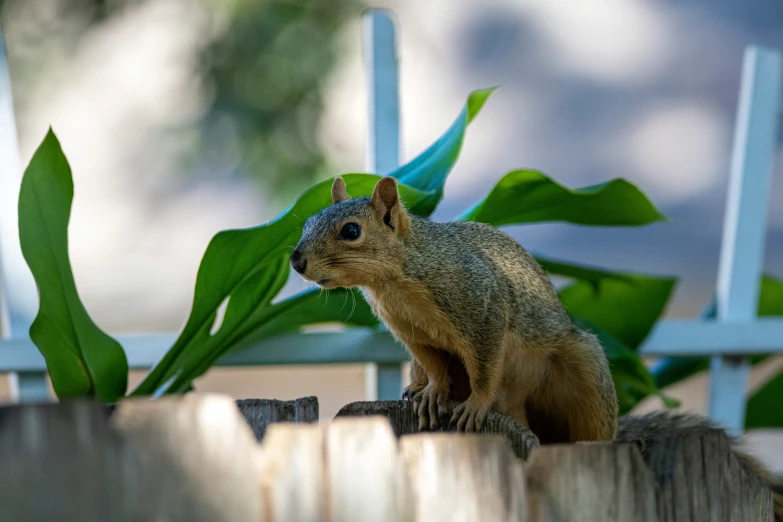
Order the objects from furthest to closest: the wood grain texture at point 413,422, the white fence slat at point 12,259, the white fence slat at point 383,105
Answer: the white fence slat at point 383,105, the white fence slat at point 12,259, the wood grain texture at point 413,422

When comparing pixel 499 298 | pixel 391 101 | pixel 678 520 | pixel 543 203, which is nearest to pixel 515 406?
pixel 499 298

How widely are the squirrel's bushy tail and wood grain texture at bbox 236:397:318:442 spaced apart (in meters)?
0.65

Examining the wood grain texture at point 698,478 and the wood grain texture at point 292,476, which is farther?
the wood grain texture at point 698,478

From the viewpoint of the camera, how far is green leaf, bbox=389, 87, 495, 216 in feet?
5.59

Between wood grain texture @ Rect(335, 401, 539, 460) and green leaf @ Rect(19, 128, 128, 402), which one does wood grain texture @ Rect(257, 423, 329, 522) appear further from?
green leaf @ Rect(19, 128, 128, 402)

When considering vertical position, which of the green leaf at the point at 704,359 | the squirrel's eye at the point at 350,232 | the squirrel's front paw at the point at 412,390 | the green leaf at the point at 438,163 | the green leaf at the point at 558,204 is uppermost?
the green leaf at the point at 438,163

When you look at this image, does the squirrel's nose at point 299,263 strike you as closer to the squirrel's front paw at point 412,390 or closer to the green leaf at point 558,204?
the squirrel's front paw at point 412,390

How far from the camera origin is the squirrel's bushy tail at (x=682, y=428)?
152cm

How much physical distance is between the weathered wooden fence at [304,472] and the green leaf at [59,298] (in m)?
0.95

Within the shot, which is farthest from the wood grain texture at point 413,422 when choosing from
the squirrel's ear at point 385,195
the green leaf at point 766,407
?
the green leaf at point 766,407

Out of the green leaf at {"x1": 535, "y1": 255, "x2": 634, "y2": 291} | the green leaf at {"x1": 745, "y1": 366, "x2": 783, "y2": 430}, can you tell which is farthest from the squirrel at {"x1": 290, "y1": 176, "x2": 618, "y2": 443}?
the green leaf at {"x1": 745, "y1": 366, "x2": 783, "y2": 430}

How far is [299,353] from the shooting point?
2029 millimetres

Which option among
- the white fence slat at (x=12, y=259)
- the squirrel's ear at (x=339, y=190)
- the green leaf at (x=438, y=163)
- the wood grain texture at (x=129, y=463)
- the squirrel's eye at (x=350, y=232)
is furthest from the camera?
the white fence slat at (x=12, y=259)

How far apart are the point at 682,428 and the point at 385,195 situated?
2.24 ft
